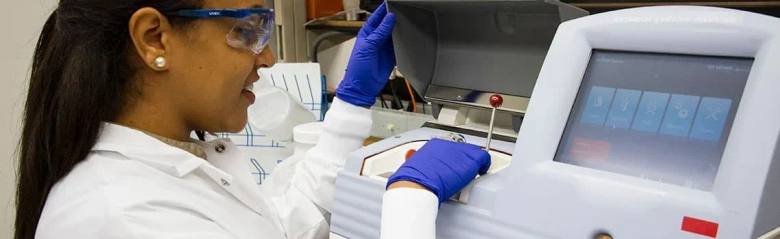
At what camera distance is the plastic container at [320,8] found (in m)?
1.96

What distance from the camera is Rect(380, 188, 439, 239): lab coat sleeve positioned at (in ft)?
2.41

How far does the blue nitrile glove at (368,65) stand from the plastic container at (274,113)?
56 cm

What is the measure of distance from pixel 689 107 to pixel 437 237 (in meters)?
0.37

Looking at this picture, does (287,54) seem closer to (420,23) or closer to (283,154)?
(283,154)

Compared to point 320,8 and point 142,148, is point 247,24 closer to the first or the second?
point 142,148

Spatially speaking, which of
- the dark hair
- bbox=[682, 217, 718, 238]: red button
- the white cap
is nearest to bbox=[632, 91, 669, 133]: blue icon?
bbox=[682, 217, 718, 238]: red button

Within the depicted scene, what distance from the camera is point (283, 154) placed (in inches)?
66.2

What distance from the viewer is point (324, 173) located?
3.65ft

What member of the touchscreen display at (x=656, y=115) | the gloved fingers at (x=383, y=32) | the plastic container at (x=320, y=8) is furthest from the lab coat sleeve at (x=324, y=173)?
the plastic container at (x=320, y=8)

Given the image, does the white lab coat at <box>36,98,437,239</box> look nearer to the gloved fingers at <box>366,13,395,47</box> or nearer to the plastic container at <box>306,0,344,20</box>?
the gloved fingers at <box>366,13,395,47</box>

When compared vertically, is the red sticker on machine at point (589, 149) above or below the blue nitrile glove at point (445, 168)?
above

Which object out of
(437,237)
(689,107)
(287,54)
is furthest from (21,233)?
(287,54)

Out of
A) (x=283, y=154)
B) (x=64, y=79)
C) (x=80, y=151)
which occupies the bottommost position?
(x=283, y=154)

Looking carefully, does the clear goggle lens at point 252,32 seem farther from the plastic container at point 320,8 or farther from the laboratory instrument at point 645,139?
the plastic container at point 320,8
